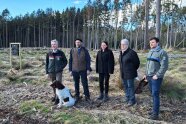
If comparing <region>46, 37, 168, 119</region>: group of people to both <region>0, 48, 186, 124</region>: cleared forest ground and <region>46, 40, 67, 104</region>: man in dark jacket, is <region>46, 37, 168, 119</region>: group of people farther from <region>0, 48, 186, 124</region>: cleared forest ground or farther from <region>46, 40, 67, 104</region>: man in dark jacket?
<region>0, 48, 186, 124</region>: cleared forest ground

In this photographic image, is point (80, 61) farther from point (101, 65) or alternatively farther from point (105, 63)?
point (105, 63)

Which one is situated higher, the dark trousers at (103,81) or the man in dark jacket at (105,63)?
the man in dark jacket at (105,63)

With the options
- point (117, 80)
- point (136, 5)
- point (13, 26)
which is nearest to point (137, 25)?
point (136, 5)

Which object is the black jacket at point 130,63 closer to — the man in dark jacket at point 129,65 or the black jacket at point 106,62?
the man in dark jacket at point 129,65

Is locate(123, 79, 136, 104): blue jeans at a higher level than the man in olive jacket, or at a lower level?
lower

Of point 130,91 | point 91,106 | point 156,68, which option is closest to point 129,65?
point 130,91

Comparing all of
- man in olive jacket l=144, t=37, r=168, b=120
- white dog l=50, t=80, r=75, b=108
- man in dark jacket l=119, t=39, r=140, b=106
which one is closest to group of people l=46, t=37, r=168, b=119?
man in dark jacket l=119, t=39, r=140, b=106

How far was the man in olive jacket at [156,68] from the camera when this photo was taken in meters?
8.70

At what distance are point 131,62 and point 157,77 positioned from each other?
1.35 metres

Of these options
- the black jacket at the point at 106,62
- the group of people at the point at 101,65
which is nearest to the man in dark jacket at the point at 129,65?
the group of people at the point at 101,65

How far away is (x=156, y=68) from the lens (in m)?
8.89

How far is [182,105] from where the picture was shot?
10.7 meters

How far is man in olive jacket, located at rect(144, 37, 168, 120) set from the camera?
8703 mm

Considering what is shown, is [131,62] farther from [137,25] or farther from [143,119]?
[137,25]
